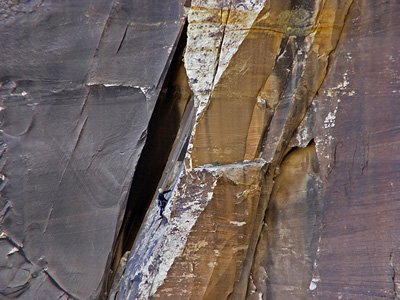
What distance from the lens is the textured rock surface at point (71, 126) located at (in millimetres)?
4852

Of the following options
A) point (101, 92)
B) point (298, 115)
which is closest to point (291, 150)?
point (298, 115)

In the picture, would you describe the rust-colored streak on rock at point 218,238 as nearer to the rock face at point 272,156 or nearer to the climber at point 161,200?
the rock face at point 272,156

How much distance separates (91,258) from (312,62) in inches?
90.9

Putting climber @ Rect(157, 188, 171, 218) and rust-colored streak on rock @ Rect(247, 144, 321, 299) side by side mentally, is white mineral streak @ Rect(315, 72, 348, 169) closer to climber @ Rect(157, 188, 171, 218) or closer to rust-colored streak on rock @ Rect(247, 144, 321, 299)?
rust-colored streak on rock @ Rect(247, 144, 321, 299)

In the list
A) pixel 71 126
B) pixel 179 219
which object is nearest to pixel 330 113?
pixel 179 219

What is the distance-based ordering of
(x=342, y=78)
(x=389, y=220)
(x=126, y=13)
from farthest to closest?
(x=126, y=13)
(x=342, y=78)
(x=389, y=220)

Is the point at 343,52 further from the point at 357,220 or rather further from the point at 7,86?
the point at 7,86

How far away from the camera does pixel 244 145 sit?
445 cm

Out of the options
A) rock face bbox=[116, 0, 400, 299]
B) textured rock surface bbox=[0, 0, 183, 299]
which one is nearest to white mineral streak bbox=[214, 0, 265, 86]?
rock face bbox=[116, 0, 400, 299]

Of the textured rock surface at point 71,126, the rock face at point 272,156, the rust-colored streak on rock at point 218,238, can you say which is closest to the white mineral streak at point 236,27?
the rock face at point 272,156

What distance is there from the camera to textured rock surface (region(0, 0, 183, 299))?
15.9 ft

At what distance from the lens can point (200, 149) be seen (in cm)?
442

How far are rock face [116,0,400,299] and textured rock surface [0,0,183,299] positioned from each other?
0.53 meters

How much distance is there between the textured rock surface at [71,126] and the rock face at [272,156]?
532 millimetres
